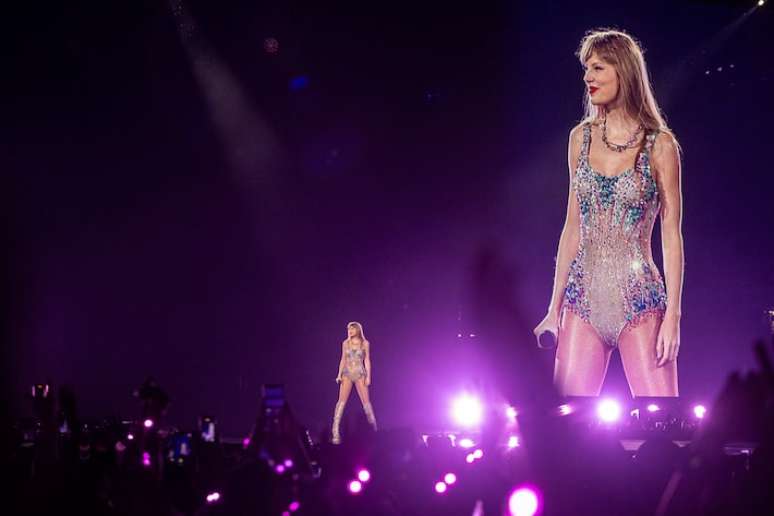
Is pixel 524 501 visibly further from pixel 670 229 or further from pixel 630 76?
pixel 630 76

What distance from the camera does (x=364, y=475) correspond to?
3168 mm

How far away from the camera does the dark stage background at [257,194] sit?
34.8 feet

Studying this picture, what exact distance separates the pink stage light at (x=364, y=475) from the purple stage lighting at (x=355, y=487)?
0.02 m

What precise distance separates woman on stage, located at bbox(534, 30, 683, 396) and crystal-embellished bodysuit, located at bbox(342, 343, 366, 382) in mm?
5035

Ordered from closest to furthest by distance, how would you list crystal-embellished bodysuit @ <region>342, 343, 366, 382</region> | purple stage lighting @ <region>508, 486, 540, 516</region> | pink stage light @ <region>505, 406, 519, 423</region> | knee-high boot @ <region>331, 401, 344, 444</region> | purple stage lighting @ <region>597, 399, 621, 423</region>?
purple stage lighting @ <region>508, 486, 540, 516</region>
pink stage light @ <region>505, 406, 519, 423</region>
purple stage lighting @ <region>597, 399, 621, 423</region>
knee-high boot @ <region>331, 401, 344, 444</region>
crystal-embellished bodysuit @ <region>342, 343, 366, 382</region>

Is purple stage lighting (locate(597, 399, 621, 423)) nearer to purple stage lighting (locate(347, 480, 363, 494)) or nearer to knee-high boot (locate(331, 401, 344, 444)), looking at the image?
purple stage lighting (locate(347, 480, 363, 494))

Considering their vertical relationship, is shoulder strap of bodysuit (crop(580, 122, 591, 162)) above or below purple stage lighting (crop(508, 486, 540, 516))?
above

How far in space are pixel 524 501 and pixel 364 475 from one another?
0.94 meters

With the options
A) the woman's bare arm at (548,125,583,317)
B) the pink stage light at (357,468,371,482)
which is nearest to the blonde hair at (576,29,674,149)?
the woman's bare arm at (548,125,583,317)

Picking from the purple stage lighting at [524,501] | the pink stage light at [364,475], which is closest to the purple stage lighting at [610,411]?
the pink stage light at [364,475]

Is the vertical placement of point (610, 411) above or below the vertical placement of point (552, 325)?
below

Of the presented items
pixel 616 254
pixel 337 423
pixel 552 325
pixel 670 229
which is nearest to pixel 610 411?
pixel 552 325

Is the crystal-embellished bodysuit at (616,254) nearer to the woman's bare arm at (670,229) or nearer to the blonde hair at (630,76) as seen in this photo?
the woman's bare arm at (670,229)

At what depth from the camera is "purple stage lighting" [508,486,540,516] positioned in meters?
2.38
